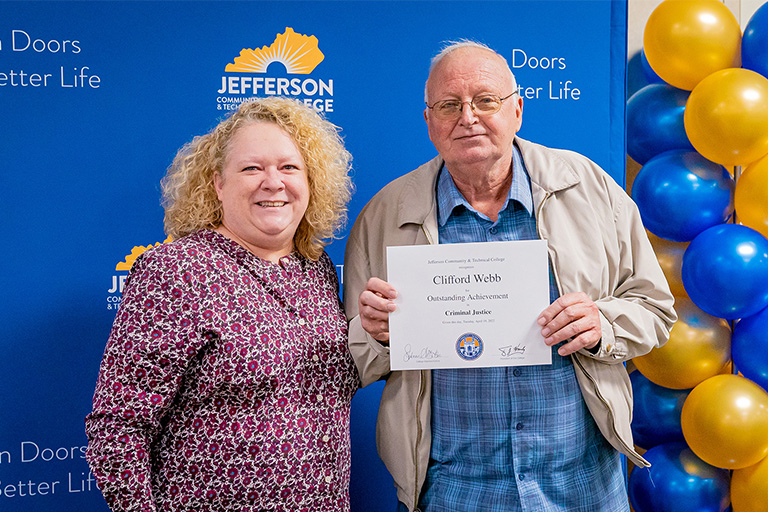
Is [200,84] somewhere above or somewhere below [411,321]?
above

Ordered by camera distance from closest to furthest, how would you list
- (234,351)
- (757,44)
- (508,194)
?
(234,351) → (508,194) → (757,44)

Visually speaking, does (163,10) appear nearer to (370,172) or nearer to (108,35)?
(108,35)

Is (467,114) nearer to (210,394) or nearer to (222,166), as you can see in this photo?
(222,166)

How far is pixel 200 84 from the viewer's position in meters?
2.45

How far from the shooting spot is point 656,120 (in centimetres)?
254

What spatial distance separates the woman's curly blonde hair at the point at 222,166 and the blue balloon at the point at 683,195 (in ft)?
4.03

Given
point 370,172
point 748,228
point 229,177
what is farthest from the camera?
point 370,172

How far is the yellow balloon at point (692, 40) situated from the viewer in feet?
7.68

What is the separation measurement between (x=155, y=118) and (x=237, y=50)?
0.41 meters

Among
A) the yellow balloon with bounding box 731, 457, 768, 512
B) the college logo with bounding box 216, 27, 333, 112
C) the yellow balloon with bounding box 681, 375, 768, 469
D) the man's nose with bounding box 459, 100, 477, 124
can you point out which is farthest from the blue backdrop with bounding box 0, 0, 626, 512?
the yellow balloon with bounding box 731, 457, 768, 512

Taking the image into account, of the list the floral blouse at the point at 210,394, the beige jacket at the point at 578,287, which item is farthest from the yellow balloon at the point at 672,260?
the floral blouse at the point at 210,394

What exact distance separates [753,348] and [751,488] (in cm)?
52

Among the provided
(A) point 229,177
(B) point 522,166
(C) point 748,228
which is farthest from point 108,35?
(C) point 748,228
